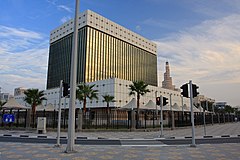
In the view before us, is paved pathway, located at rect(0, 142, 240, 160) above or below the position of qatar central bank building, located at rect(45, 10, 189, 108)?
below

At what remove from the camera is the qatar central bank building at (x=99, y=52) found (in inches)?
3150

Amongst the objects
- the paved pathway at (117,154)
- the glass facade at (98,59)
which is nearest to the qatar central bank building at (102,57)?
the glass facade at (98,59)

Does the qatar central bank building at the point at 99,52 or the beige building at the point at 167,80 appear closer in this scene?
the qatar central bank building at the point at 99,52

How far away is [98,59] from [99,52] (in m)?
3.13

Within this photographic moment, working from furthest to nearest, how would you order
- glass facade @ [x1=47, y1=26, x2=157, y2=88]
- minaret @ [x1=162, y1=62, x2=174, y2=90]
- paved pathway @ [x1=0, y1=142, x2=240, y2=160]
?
1. minaret @ [x1=162, y1=62, x2=174, y2=90]
2. glass facade @ [x1=47, y1=26, x2=157, y2=88]
3. paved pathway @ [x1=0, y1=142, x2=240, y2=160]

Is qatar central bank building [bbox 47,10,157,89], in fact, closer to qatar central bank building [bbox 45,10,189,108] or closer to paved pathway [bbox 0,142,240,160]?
qatar central bank building [bbox 45,10,189,108]

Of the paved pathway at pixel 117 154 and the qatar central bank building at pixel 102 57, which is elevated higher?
the qatar central bank building at pixel 102 57

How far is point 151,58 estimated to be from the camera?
113 metres

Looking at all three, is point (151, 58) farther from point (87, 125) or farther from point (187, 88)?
point (187, 88)

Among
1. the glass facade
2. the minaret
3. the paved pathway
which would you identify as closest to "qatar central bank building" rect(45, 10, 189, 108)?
the glass facade

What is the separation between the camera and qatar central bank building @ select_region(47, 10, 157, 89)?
80000 millimetres

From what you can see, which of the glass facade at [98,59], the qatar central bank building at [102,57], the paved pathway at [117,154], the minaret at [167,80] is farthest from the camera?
the minaret at [167,80]

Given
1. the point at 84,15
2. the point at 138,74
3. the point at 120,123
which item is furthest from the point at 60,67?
the point at 120,123

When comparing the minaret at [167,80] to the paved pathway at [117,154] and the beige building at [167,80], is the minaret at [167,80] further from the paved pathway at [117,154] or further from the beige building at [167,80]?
the paved pathway at [117,154]
